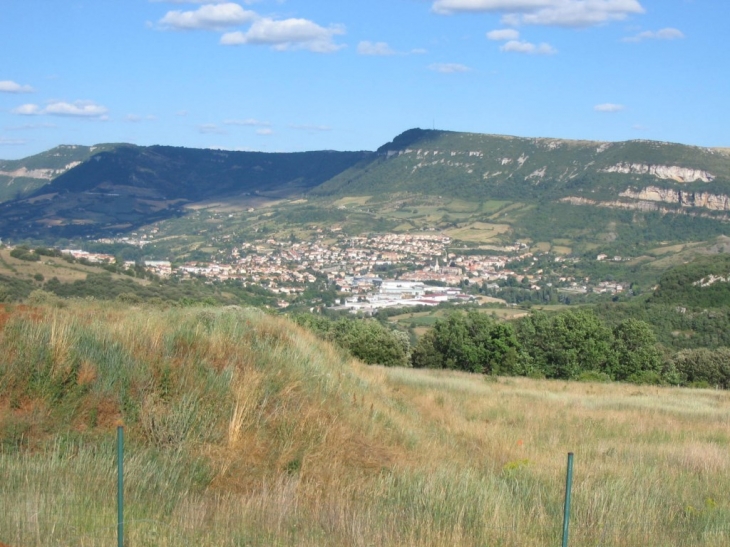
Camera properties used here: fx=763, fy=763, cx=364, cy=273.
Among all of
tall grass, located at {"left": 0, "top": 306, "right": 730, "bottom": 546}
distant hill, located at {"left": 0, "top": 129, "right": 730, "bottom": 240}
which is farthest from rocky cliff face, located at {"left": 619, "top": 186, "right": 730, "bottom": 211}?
tall grass, located at {"left": 0, "top": 306, "right": 730, "bottom": 546}

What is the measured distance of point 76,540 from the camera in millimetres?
4848

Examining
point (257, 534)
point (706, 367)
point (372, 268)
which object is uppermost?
point (257, 534)

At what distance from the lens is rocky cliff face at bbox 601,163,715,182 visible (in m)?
160

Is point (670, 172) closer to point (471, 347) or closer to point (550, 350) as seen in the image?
point (550, 350)

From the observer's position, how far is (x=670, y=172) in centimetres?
16200

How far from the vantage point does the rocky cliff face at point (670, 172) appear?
160 m

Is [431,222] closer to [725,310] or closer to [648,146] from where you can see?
[648,146]

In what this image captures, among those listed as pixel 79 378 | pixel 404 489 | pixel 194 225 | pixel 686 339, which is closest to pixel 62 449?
pixel 79 378

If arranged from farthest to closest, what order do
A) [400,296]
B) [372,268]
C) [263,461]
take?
[372,268], [400,296], [263,461]

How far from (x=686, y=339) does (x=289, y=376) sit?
183ft

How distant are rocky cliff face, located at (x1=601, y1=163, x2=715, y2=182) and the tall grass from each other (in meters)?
163

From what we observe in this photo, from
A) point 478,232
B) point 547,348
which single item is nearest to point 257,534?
point 547,348

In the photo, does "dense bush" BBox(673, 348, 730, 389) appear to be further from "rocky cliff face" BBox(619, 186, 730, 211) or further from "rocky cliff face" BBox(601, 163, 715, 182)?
"rocky cliff face" BBox(601, 163, 715, 182)

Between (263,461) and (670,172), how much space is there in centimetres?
16992
